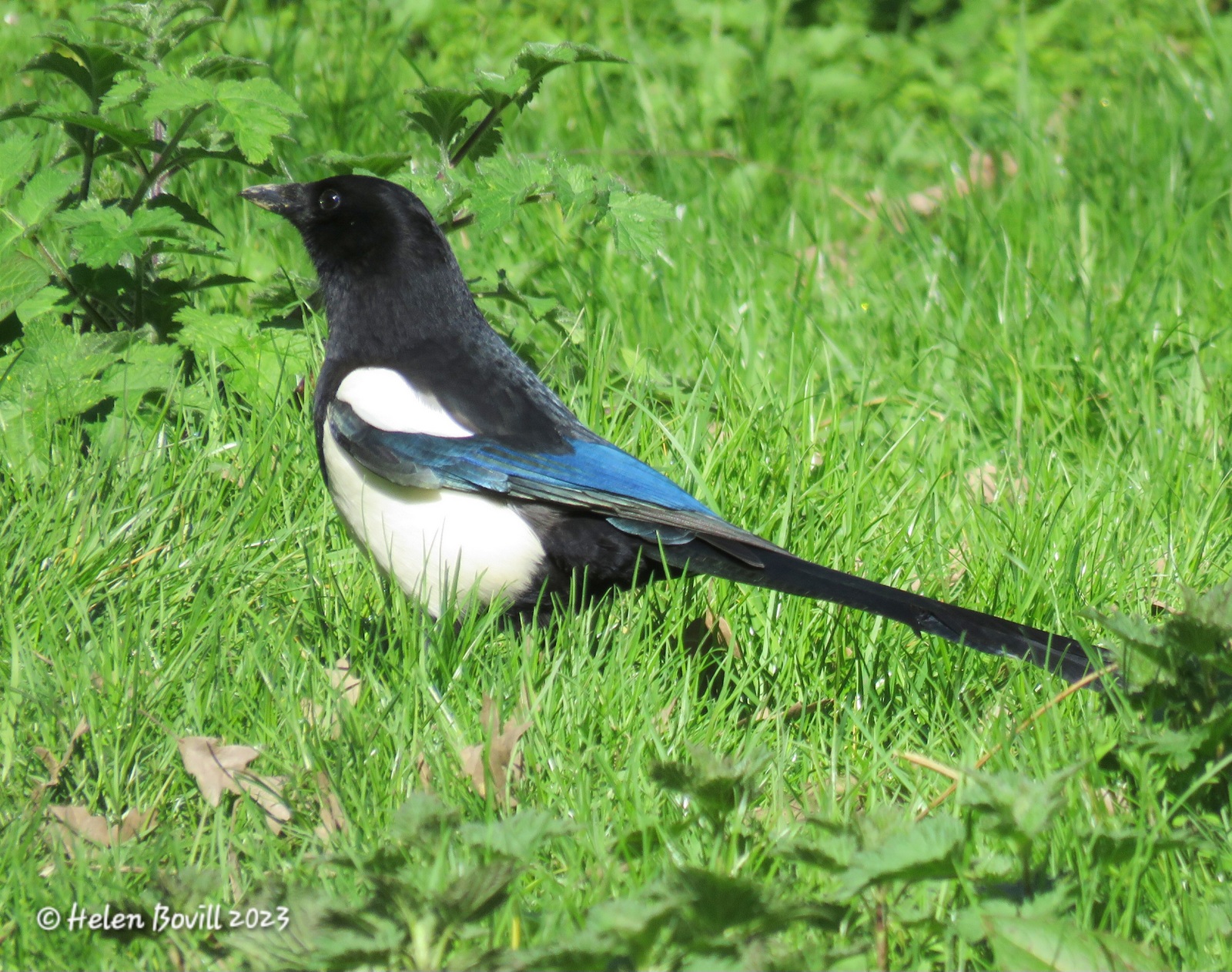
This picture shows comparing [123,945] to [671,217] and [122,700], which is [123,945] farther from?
[671,217]

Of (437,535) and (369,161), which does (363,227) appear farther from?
(437,535)

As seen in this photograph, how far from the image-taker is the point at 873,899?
1.59m

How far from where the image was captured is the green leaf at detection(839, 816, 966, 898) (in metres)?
1.42

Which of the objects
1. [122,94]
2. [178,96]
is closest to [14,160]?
[122,94]

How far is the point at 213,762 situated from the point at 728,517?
1228mm

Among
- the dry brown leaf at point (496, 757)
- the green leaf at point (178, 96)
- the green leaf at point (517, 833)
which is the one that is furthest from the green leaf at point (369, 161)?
the green leaf at point (517, 833)

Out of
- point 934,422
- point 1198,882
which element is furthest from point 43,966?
point 934,422

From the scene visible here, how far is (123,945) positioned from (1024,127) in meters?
3.70

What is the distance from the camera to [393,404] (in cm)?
244

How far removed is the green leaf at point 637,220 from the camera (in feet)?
8.46

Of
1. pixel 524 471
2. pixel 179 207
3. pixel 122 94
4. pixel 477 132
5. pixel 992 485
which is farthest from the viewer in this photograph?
pixel 992 485

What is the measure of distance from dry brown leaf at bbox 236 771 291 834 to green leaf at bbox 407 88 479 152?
1467 mm

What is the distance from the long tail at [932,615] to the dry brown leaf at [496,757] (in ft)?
1.66

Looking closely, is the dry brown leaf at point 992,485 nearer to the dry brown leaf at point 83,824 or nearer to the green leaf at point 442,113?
the green leaf at point 442,113
